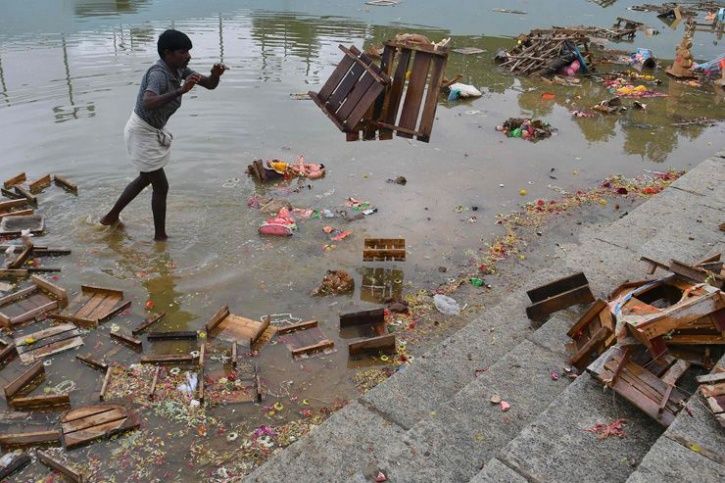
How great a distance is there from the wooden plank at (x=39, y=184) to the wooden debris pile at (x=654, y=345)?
7.12 meters

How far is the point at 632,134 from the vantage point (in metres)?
10.7

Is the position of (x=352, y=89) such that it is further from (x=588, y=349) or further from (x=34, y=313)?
(x=34, y=313)

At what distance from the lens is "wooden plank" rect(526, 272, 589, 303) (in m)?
4.78

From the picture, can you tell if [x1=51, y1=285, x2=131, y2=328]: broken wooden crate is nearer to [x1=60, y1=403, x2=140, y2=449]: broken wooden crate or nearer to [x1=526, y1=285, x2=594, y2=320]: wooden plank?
[x1=60, y1=403, x2=140, y2=449]: broken wooden crate

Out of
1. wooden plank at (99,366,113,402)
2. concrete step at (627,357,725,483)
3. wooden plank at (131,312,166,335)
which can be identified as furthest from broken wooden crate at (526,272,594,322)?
wooden plank at (99,366,113,402)

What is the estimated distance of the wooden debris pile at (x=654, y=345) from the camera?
10.9 ft

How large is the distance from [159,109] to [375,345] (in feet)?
10.8

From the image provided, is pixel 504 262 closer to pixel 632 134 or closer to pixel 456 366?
pixel 456 366

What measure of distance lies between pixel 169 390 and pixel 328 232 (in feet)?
9.92

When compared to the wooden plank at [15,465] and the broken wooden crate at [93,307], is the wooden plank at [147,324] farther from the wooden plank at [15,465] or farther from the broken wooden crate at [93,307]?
the wooden plank at [15,465]

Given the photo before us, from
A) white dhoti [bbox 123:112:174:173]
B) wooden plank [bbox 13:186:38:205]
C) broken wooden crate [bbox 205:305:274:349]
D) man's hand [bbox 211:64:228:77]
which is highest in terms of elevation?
man's hand [bbox 211:64:228:77]

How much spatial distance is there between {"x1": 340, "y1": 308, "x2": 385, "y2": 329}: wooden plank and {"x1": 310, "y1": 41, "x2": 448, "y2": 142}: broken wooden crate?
7.04ft

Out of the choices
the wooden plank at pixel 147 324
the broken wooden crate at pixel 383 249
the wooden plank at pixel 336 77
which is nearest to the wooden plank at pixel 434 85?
the wooden plank at pixel 336 77

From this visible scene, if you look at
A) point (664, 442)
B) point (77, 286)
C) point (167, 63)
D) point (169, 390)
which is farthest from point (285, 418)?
point (167, 63)
